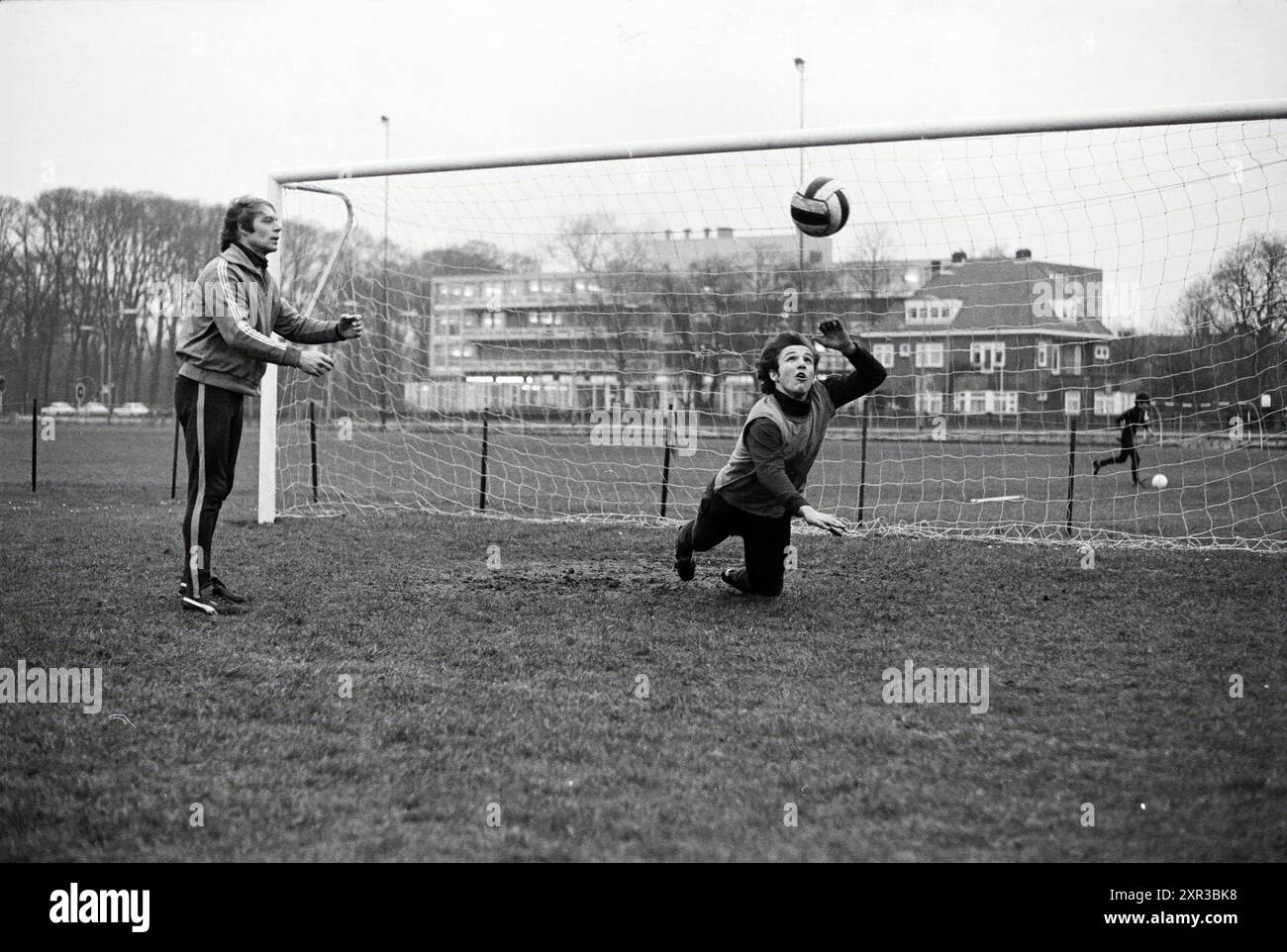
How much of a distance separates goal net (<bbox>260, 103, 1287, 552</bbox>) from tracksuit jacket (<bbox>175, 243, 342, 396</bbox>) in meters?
2.43

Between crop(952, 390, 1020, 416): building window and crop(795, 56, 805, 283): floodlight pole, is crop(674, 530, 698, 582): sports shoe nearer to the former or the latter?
crop(795, 56, 805, 283): floodlight pole

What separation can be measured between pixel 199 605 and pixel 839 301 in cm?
951

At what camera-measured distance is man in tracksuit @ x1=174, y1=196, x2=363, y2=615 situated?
229 inches

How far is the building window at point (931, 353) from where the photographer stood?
16031 millimetres

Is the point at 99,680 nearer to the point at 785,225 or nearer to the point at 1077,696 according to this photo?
the point at 1077,696

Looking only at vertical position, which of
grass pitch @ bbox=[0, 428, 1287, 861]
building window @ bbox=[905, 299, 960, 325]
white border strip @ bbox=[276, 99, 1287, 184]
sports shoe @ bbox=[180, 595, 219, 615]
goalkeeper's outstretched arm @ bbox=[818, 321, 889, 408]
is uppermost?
white border strip @ bbox=[276, 99, 1287, 184]

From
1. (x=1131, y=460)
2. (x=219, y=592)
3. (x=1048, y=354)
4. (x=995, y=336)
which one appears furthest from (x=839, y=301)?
(x=219, y=592)

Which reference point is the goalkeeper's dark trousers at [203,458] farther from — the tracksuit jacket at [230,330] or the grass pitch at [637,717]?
the grass pitch at [637,717]

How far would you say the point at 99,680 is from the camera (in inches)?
172

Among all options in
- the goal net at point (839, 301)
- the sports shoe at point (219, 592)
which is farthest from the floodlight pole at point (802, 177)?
the sports shoe at point (219, 592)

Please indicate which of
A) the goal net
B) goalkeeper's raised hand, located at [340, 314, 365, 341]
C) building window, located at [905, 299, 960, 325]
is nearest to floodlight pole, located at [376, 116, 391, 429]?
the goal net

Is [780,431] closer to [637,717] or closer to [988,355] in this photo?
[637,717]

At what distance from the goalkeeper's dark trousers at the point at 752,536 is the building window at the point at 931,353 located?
10159 mm

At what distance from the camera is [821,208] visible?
718 cm
